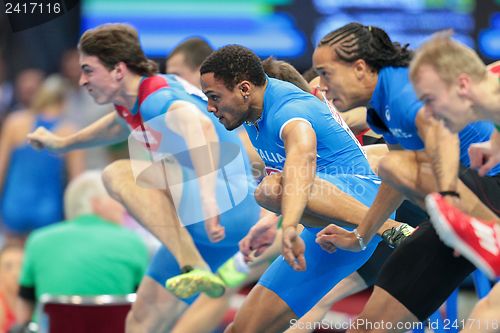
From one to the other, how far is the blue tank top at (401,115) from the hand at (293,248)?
2.13 ft

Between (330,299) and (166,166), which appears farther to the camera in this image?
(166,166)

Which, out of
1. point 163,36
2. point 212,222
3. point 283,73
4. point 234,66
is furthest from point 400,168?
point 163,36

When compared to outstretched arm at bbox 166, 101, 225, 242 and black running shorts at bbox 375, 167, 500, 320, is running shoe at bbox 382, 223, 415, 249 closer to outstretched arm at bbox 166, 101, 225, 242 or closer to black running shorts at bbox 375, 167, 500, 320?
black running shorts at bbox 375, 167, 500, 320

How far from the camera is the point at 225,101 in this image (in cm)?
487

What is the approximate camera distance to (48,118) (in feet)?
29.1

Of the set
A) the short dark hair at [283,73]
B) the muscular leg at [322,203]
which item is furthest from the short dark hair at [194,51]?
the muscular leg at [322,203]

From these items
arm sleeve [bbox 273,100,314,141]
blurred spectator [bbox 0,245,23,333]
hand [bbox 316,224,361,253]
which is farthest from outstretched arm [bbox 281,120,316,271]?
blurred spectator [bbox 0,245,23,333]

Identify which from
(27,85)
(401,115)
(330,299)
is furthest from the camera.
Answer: (27,85)

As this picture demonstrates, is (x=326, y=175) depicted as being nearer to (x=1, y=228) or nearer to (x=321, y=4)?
(x=321, y=4)

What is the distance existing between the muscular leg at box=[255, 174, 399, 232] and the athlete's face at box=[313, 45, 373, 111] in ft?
1.23

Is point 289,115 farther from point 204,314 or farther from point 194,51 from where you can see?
point 194,51

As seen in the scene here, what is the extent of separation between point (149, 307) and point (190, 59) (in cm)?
168

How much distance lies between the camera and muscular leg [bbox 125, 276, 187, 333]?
613 centimetres

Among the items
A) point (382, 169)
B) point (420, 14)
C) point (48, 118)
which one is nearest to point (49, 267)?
point (48, 118)
